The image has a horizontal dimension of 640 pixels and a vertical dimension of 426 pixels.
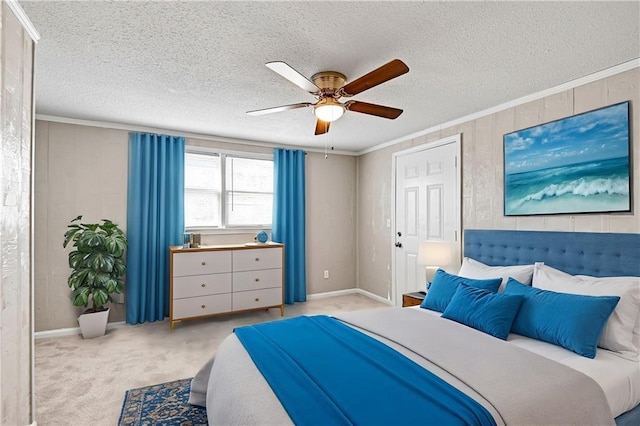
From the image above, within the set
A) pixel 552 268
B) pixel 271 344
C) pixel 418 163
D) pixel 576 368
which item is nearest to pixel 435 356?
pixel 576 368

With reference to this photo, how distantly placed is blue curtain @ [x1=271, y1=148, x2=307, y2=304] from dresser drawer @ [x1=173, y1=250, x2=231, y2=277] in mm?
999

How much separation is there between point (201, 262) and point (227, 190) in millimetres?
1194

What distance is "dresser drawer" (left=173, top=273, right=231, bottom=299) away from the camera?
12.7ft

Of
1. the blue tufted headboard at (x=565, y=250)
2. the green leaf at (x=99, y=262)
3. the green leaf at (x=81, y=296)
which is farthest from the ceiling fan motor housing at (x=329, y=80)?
the green leaf at (x=81, y=296)

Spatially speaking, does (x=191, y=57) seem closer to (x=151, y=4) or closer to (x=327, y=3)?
(x=151, y=4)

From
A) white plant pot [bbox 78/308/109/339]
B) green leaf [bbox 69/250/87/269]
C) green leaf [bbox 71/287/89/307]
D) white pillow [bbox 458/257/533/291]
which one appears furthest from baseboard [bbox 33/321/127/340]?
white pillow [bbox 458/257/533/291]

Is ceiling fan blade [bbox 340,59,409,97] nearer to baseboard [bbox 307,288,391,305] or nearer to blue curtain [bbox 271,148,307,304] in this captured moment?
blue curtain [bbox 271,148,307,304]

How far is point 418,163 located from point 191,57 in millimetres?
3040

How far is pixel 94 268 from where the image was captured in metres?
3.51

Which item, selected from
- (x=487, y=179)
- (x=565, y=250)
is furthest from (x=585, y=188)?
(x=487, y=179)

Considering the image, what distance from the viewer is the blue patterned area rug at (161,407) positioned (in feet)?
7.02

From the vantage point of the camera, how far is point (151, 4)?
1744 millimetres

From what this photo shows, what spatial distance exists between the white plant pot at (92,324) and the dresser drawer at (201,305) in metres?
0.74

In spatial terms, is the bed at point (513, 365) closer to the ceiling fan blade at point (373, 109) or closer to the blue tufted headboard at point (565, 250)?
the blue tufted headboard at point (565, 250)
